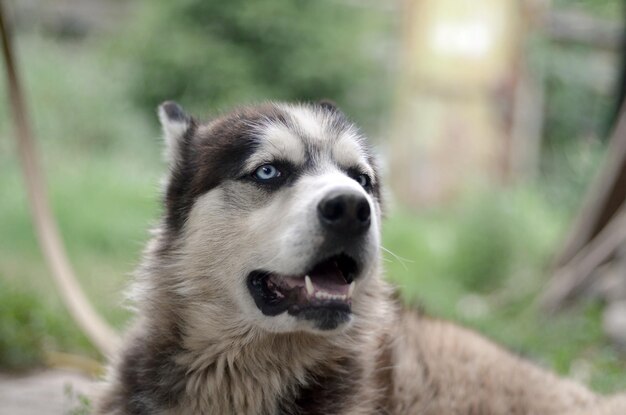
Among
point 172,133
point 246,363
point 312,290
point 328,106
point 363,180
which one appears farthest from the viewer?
point 328,106

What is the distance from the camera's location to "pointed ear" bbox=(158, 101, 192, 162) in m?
4.10

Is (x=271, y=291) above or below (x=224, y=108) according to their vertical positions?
above

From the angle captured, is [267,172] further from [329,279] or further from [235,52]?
[235,52]

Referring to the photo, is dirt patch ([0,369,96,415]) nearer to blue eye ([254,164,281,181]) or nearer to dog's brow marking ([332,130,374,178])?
blue eye ([254,164,281,181])

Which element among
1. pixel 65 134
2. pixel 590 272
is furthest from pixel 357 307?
pixel 65 134

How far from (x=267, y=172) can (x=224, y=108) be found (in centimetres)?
174

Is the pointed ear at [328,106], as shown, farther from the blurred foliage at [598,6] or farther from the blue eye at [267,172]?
the blurred foliage at [598,6]

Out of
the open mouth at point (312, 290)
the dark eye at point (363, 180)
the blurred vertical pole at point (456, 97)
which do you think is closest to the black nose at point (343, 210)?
the open mouth at point (312, 290)

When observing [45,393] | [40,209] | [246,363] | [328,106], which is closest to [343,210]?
[246,363]

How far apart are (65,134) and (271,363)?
477 inches

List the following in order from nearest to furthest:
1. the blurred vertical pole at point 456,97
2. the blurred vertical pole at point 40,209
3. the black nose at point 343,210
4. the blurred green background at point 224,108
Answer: the black nose at point 343,210, the blurred vertical pole at point 40,209, the blurred green background at point 224,108, the blurred vertical pole at point 456,97

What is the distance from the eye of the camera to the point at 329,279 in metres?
3.51

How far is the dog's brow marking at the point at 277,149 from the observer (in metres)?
3.63

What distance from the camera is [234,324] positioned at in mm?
3615
